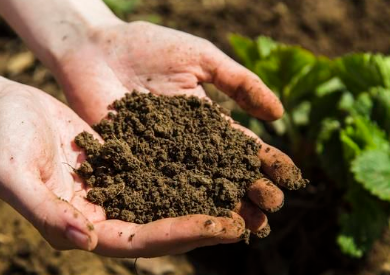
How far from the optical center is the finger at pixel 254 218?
192cm

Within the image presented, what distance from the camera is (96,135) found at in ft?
7.12

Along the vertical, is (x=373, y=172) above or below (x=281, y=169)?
below

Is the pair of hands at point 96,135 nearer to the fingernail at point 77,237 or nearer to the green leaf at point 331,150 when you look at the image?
the fingernail at point 77,237

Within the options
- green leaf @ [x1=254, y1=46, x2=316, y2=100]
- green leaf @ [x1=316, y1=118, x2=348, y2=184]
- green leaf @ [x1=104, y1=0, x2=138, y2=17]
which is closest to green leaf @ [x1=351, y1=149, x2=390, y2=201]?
green leaf @ [x1=316, y1=118, x2=348, y2=184]

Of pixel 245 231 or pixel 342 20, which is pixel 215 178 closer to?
pixel 245 231

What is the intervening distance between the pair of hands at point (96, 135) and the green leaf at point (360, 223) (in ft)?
2.34

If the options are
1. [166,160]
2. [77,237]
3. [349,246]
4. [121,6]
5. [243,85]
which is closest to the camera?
A: [77,237]

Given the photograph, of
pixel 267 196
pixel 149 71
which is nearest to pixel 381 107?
pixel 267 196

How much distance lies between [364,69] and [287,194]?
32.7 inches

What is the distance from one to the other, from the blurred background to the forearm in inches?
35.2

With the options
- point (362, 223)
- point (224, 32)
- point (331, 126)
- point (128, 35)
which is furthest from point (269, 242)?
point (224, 32)

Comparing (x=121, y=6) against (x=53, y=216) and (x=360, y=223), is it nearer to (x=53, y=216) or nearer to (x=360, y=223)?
(x=360, y=223)

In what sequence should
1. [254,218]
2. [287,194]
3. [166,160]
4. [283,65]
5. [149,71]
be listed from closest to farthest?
[254,218] → [166,160] → [149,71] → [283,65] → [287,194]

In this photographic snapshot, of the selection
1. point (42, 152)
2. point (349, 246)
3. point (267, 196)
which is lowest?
point (349, 246)
